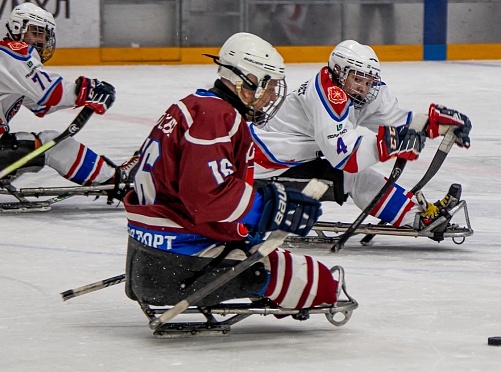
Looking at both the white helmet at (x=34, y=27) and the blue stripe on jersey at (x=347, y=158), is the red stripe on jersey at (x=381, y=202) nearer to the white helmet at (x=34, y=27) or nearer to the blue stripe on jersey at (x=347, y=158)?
the blue stripe on jersey at (x=347, y=158)

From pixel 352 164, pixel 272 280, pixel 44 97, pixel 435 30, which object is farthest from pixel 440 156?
pixel 435 30

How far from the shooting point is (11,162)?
668 cm

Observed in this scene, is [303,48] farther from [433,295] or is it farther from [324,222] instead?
[433,295]

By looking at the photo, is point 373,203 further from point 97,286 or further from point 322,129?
point 97,286

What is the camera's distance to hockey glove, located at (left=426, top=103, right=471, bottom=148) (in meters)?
5.45

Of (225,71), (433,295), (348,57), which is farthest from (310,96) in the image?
(225,71)

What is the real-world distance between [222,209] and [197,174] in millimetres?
125

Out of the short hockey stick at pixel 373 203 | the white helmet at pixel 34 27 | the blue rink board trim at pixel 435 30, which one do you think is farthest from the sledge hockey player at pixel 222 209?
the blue rink board trim at pixel 435 30

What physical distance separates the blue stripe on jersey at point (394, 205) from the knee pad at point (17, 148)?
6.70 ft

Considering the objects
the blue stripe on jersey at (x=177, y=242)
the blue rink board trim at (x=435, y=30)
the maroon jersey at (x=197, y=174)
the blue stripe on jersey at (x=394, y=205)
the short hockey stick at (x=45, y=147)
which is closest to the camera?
the maroon jersey at (x=197, y=174)

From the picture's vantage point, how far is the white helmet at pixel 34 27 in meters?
6.73

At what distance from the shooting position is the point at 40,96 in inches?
264

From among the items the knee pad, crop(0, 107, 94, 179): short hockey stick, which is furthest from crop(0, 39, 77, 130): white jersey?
crop(0, 107, 94, 179): short hockey stick

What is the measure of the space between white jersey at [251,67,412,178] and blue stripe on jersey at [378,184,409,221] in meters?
0.23
